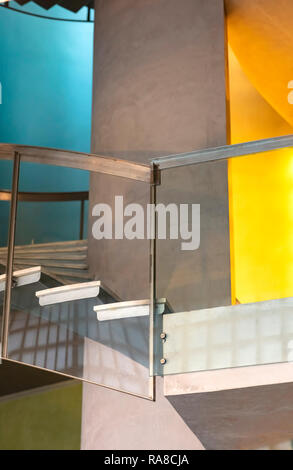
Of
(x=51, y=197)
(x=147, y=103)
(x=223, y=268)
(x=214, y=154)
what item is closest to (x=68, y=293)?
(x=223, y=268)

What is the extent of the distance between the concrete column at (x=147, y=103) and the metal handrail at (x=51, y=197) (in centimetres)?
26

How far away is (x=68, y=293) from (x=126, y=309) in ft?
1.08

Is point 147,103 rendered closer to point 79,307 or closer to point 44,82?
point 79,307

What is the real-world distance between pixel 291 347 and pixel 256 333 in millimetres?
167

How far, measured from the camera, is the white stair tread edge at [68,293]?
3355 millimetres

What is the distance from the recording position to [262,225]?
3.30 m

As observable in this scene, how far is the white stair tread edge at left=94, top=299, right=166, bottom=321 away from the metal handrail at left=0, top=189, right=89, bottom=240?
67cm

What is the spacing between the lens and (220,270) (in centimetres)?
307

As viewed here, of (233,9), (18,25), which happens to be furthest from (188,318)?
(18,25)

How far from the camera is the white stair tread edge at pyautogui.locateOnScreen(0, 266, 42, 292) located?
10.6 feet

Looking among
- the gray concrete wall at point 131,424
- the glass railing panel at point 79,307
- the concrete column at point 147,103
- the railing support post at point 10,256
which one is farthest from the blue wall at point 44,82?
the railing support post at point 10,256

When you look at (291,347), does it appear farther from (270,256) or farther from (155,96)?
(155,96)

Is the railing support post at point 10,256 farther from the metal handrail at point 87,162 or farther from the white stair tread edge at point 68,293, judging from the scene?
the white stair tread edge at point 68,293

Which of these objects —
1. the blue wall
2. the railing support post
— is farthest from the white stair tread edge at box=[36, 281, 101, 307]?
the blue wall
